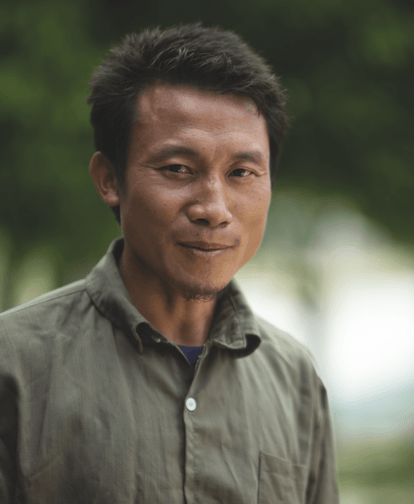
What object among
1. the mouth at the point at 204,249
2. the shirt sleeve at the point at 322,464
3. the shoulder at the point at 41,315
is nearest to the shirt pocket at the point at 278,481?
the shirt sleeve at the point at 322,464

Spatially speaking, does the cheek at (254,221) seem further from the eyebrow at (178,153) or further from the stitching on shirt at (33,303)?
the stitching on shirt at (33,303)

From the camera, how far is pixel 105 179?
2.17m

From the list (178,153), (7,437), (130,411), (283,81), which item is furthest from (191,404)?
(283,81)

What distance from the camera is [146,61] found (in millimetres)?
2035

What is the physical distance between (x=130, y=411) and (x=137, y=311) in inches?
13.3

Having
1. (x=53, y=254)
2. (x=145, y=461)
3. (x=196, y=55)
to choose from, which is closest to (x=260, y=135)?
(x=196, y=55)

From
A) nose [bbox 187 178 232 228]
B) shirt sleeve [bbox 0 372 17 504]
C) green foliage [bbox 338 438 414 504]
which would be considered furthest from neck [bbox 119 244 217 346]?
green foliage [bbox 338 438 414 504]

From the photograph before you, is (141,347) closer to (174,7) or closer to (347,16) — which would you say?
(174,7)

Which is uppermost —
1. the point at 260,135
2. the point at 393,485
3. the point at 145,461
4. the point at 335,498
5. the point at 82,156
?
the point at 82,156

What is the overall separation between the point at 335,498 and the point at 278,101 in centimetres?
167

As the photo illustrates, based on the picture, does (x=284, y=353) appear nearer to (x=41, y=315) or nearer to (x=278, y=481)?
(x=278, y=481)

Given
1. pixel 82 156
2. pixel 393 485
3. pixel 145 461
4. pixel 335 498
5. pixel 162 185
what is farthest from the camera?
pixel 393 485

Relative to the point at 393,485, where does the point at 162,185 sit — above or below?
above

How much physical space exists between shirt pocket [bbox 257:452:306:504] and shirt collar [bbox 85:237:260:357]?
1.33ft
